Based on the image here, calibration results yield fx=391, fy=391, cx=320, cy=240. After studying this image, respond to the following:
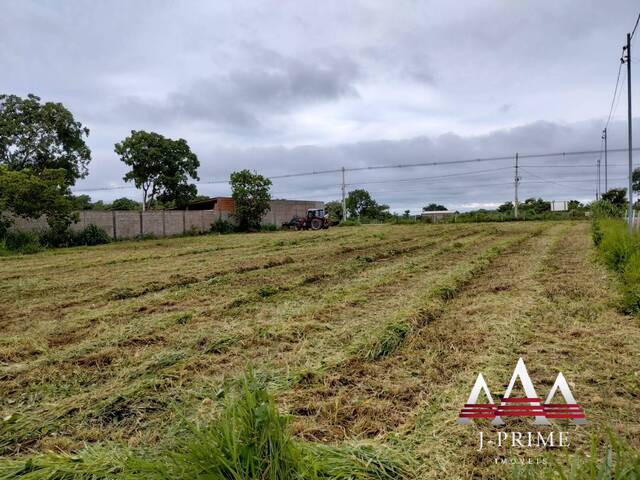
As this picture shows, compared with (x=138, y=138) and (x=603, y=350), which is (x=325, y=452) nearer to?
(x=603, y=350)

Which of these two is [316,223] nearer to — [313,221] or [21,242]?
[313,221]

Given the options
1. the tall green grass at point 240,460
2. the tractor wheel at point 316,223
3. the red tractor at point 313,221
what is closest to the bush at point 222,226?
the red tractor at point 313,221

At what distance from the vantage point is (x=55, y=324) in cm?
464

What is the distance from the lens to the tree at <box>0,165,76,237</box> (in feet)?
52.0

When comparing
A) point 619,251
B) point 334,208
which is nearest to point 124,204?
point 334,208

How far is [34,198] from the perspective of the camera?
16.5m

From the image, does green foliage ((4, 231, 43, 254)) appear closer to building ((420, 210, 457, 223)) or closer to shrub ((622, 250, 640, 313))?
shrub ((622, 250, 640, 313))

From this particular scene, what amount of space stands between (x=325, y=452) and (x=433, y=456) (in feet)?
1.84

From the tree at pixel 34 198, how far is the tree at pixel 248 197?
1342 cm

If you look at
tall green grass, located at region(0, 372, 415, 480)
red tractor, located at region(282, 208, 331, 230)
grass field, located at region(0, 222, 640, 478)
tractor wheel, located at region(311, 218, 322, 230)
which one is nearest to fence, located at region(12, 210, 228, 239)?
red tractor, located at region(282, 208, 331, 230)

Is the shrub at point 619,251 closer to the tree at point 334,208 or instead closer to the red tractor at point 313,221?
the red tractor at point 313,221

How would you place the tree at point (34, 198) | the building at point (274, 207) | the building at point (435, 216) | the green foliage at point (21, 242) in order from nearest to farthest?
the tree at point (34, 198) < the green foliage at point (21, 242) < the building at point (274, 207) < the building at point (435, 216)

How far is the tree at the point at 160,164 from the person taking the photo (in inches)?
1117

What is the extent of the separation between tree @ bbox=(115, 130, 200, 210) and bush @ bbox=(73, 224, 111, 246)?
8781 millimetres
